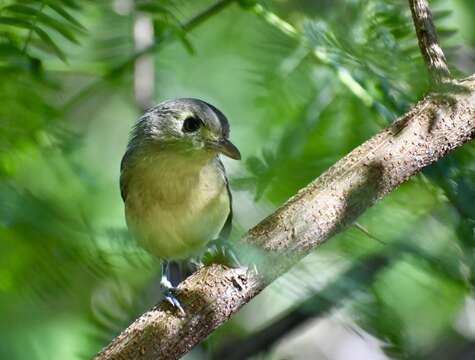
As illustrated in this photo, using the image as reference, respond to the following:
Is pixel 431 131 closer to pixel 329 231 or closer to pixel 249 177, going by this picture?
pixel 329 231

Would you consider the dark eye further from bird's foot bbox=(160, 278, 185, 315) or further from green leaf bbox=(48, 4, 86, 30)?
green leaf bbox=(48, 4, 86, 30)

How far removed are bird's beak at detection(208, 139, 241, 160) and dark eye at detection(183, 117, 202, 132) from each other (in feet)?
0.47

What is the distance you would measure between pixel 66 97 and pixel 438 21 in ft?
Result: 3.87

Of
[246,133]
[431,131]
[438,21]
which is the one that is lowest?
[246,133]

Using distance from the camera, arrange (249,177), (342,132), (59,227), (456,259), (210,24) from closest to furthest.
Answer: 1. (59,227)
2. (456,259)
3. (249,177)
4. (342,132)
5. (210,24)

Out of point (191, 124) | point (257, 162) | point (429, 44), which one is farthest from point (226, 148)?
point (429, 44)

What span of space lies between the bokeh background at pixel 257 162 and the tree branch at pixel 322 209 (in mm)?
63

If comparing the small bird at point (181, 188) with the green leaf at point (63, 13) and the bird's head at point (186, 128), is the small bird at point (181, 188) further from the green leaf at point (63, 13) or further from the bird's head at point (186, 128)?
the green leaf at point (63, 13)

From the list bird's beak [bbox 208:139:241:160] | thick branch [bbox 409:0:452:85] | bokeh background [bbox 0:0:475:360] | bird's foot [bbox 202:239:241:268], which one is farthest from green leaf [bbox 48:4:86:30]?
bird's beak [bbox 208:139:241:160]

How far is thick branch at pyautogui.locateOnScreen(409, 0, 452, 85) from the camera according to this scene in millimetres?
2047

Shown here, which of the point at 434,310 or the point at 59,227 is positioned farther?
the point at 434,310

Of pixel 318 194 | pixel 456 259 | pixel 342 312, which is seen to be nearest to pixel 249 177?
pixel 318 194

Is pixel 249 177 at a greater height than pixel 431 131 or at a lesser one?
lesser

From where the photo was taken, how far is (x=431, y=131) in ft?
6.85
